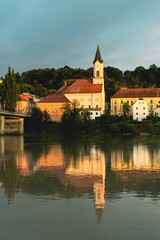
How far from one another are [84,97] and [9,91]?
93.7ft

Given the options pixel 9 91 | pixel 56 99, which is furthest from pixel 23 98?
pixel 9 91

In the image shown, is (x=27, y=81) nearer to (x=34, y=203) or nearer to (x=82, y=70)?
(x=82, y=70)

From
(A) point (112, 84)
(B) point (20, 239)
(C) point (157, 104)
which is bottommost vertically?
(B) point (20, 239)

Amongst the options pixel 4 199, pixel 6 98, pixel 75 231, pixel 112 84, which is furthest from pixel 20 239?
pixel 112 84

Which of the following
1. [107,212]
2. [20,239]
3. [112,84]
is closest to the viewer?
[20,239]

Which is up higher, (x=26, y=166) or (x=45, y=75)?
(x=45, y=75)

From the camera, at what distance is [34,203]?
13297 millimetres

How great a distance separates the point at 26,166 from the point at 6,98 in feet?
171

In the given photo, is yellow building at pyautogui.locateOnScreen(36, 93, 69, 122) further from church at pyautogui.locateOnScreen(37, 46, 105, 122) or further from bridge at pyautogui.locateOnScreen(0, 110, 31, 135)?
bridge at pyautogui.locateOnScreen(0, 110, 31, 135)

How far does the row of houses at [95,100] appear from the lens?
9151cm

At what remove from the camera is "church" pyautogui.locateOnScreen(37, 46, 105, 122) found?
307 feet

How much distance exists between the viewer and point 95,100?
3789 inches

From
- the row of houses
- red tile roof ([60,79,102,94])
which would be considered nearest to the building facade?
the row of houses

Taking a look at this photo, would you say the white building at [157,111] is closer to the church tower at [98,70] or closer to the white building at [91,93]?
the white building at [91,93]
